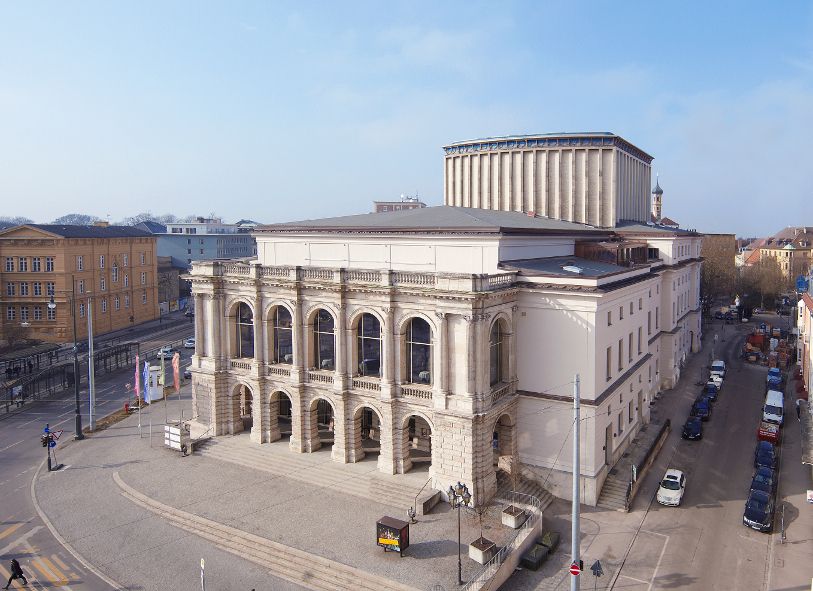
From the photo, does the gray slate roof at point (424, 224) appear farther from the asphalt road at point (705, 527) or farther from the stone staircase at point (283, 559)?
the stone staircase at point (283, 559)

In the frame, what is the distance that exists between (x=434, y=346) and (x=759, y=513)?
2065cm

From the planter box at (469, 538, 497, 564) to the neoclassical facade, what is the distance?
5536mm

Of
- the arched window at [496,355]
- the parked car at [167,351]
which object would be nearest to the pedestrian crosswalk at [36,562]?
the arched window at [496,355]

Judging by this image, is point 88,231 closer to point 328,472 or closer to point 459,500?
point 328,472

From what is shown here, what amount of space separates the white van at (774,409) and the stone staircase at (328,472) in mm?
30981

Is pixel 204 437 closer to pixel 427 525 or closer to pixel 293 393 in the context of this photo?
pixel 293 393

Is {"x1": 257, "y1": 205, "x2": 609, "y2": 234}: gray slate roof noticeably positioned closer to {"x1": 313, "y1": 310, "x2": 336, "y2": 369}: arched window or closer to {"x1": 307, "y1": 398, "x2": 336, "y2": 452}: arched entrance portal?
{"x1": 313, "y1": 310, "x2": 336, "y2": 369}: arched window

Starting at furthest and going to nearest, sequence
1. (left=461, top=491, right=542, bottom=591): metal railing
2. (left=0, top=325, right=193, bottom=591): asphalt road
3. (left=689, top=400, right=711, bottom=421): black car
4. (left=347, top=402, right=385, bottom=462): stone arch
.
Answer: (left=689, top=400, right=711, bottom=421): black car → (left=347, top=402, right=385, bottom=462): stone arch → (left=0, top=325, right=193, bottom=591): asphalt road → (left=461, top=491, right=542, bottom=591): metal railing

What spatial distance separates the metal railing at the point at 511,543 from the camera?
29.0 m

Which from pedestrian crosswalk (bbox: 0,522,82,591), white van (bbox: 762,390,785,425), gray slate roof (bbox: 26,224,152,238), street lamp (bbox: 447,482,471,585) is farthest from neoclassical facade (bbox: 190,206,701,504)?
gray slate roof (bbox: 26,224,152,238)

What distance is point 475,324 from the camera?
37031mm

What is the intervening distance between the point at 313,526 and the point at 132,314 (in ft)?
260

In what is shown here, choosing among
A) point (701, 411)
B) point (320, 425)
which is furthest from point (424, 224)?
point (701, 411)

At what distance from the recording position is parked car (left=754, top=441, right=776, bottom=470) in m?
42.9
